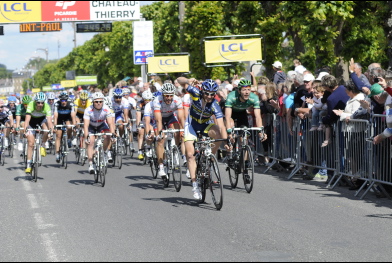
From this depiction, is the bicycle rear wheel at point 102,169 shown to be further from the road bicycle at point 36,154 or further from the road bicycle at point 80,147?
the road bicycle at point 80,147

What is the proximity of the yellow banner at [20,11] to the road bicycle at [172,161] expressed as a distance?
28.7 meters

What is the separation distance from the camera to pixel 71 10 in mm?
40781

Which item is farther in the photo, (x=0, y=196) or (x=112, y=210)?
(x=0, y=196)

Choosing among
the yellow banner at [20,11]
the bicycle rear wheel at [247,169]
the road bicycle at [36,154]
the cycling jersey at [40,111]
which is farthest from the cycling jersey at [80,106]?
the yellow banner at [20,11]

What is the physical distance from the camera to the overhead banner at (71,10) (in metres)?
40.5

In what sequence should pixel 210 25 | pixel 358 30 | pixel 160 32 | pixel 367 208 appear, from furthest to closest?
pixel 160 32, pixel 210 25, pixel 358 30, pixel 367 208

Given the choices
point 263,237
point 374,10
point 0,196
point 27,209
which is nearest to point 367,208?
point 263,237

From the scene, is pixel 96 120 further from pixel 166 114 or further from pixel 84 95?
pixel 84 95

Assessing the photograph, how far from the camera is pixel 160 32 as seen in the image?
198 feet

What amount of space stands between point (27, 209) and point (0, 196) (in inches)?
80.6

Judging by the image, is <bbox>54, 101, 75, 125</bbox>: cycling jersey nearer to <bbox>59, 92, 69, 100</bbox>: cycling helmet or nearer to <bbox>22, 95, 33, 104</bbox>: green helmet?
<bbox>59, 92, 69, 100</bbox>: cycling helmet

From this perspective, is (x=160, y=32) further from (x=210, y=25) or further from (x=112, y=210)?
(x=112, y=210)

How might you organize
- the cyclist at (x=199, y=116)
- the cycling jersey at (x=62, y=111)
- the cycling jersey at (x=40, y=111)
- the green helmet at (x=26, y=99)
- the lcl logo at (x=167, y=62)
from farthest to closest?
the lcl logo at (x=167, y=62) → the cycling jersey at (x=62, y=111) → the green helmet at (x=26, y=99) → the cycling jersey at (x=40, y=111) → the cyclist at (x=199, y=116)

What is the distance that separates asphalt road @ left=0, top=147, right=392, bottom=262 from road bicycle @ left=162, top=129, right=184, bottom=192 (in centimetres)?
20
